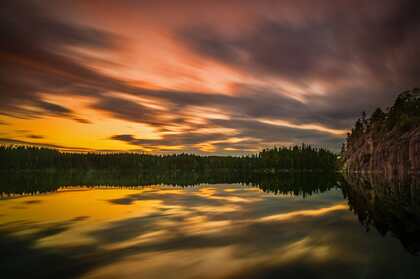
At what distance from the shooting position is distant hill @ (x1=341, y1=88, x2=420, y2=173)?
8731cm

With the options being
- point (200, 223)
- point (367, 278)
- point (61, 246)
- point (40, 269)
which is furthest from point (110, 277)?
point (200, 223)

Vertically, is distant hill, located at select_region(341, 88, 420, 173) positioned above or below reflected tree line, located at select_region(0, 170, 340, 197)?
above

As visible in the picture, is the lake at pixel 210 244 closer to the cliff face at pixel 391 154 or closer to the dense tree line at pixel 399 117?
the cliff face at pixel 391 154

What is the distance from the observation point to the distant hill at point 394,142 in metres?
87.3

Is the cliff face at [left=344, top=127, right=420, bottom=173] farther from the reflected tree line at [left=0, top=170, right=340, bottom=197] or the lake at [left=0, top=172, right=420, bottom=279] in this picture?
the lake at [left=0, top=172, right=420, bottom=279]

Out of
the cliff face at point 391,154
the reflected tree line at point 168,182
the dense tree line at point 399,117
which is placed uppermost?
the dense tree line at point 399,117

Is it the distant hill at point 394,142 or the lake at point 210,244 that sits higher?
the distant hill at point 394,142

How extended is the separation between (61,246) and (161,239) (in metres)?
4.06

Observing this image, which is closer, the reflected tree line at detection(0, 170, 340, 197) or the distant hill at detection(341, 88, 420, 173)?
the reflected tree line at detection(0, 170, 340, 197)

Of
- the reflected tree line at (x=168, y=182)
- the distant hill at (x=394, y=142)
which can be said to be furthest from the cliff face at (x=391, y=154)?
the reflected tree line at (x=168, y=182)

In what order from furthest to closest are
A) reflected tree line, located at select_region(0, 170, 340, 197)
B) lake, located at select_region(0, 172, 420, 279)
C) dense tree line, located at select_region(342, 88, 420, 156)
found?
1. dense tree line, located at select_region(342, 88, 420, 156)
2. reflected tree line, located at select_region(0, 170, 340, 197)
3. lake, located at select_region(0, 172, 420, 279)

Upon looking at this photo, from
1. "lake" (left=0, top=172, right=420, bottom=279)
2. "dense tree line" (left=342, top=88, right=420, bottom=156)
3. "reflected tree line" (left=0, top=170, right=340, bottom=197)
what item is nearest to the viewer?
"lake" (left=0, top=172, right=420, bottom=279)

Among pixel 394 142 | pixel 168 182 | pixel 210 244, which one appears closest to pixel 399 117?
pixel 394 142

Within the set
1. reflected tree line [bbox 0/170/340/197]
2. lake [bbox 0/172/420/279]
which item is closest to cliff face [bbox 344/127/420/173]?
reflected tree line [bbox 0/170/340/197]
